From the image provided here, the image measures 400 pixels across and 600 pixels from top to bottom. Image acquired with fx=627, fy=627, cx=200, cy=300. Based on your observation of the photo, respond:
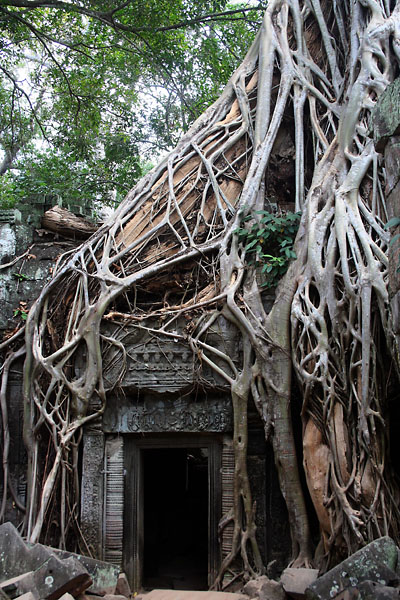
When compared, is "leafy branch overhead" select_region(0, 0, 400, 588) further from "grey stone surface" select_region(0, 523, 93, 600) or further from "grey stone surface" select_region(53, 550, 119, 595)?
"grey stone surface" select_region(0, 523, 93, 600)

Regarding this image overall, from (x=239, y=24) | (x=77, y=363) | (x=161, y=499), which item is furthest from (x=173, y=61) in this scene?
(x=161, y=499)

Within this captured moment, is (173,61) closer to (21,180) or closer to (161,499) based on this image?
(21,180)

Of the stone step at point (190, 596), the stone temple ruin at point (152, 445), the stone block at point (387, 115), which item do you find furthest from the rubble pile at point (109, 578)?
the stone block at point (387, 115)

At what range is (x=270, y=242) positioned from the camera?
539 centimetres

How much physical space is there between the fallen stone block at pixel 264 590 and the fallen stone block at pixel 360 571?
2.40 ft

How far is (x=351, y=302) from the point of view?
177 inches

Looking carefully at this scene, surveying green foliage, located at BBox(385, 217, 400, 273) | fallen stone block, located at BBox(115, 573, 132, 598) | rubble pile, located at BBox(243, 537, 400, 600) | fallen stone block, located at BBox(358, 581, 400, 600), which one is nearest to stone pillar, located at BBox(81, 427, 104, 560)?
fallen stone block, located at BBox(115, 573, 132, 598)

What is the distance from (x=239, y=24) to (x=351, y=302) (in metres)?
5.92

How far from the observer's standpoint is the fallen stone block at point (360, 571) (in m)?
3.39

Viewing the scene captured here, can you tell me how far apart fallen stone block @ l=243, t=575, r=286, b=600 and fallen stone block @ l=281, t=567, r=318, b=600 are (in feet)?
0.19

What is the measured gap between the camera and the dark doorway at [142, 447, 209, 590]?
621 centimetres

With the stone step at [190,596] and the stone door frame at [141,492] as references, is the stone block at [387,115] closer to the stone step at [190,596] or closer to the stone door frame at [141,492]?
the stone door frame at [141,492]

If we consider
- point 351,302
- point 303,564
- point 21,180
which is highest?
point 21,180

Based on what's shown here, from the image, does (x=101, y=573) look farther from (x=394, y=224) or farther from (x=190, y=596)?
(x=394, y=224)
